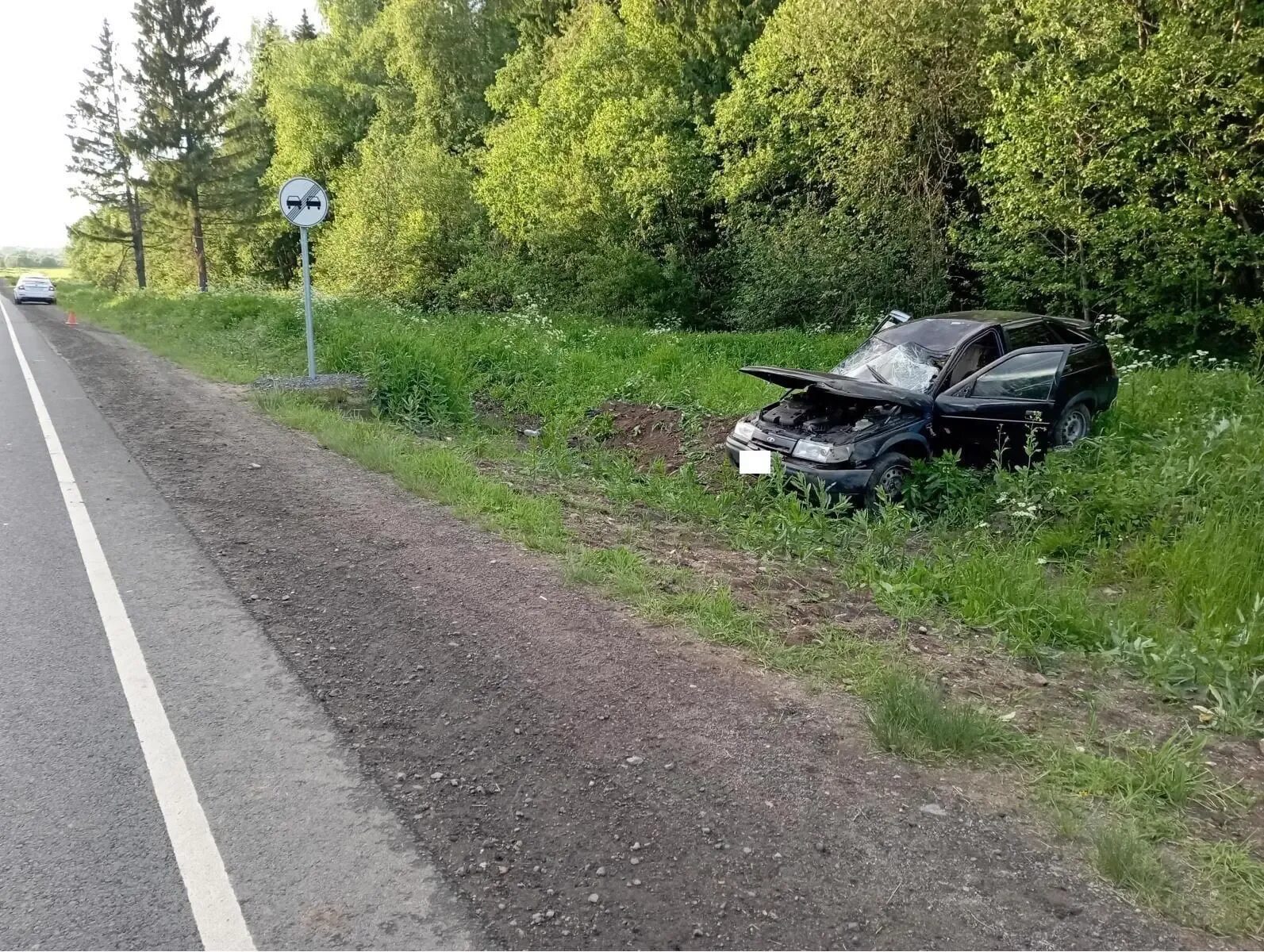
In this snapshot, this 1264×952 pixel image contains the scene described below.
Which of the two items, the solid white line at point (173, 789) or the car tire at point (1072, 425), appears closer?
the solid white line at point (173, 789)

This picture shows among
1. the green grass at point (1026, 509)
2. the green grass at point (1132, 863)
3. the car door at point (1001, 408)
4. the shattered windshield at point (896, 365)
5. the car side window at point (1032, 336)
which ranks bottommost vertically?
the green grass at point (1132, 863)

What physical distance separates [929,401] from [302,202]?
834cm

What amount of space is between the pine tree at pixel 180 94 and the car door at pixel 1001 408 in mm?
39006

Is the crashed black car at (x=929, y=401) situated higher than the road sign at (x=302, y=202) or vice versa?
the road sign at (x=302, y=202)

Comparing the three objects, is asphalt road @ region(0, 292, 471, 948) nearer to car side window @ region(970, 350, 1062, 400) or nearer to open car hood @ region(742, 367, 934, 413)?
open car hood @ region(742, 367, 934, 413)

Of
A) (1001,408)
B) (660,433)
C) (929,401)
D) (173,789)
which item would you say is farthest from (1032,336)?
(173,789)

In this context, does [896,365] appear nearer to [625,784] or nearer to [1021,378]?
[1021,378]

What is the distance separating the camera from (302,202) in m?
11.3

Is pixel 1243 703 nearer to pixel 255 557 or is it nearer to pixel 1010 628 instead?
pixel 1010 628

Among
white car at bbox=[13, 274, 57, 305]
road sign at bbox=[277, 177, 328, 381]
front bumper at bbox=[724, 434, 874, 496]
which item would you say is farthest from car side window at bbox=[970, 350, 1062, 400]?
white car at bbox=[13, 274, 57, 305]

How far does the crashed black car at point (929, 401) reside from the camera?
7.54m

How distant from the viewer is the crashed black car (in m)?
7.54

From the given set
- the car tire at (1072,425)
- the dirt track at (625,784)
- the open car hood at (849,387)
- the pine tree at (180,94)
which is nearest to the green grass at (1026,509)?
the car tire at (1072,425)

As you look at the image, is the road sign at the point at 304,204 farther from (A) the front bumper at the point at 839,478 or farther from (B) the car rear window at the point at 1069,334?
(B) the car rear window at the point at 1069,334
